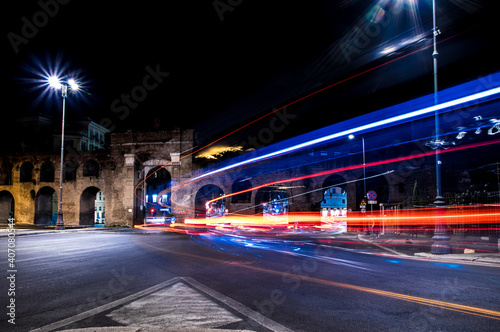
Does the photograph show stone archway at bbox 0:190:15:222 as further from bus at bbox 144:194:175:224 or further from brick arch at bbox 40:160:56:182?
bus at bbox 144:194:175:224

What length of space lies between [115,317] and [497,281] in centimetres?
826

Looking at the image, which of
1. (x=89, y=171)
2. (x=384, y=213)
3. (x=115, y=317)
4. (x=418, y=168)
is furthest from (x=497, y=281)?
(x=89, y=171)

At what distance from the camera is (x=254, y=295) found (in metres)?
5.95

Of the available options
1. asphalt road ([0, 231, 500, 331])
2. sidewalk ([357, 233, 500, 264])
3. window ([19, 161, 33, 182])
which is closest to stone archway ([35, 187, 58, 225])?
window ([19, 161, 33, 182])

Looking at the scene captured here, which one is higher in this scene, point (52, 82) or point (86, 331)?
point (52, 82)

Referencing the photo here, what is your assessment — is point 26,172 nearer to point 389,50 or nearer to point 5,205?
point 5,205

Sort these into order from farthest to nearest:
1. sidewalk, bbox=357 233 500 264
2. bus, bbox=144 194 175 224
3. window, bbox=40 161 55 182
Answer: bus, bbox=144 194 175 224, window, bbox=40 161 55 182, sidewalk, bbox=357 233 500 264

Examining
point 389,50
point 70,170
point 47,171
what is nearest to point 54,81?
point 70,170

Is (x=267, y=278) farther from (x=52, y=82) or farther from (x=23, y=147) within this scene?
(x=23, y=147)

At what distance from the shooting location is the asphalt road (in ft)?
14.9

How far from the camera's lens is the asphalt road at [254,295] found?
4.54m

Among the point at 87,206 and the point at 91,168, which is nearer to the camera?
the point at 87,206

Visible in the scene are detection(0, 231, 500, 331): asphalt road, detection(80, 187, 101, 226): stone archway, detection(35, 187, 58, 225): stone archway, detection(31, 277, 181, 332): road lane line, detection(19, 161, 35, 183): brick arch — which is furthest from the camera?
detection(19, 161, 35, 183): brick arch

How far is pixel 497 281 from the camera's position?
733 cm
